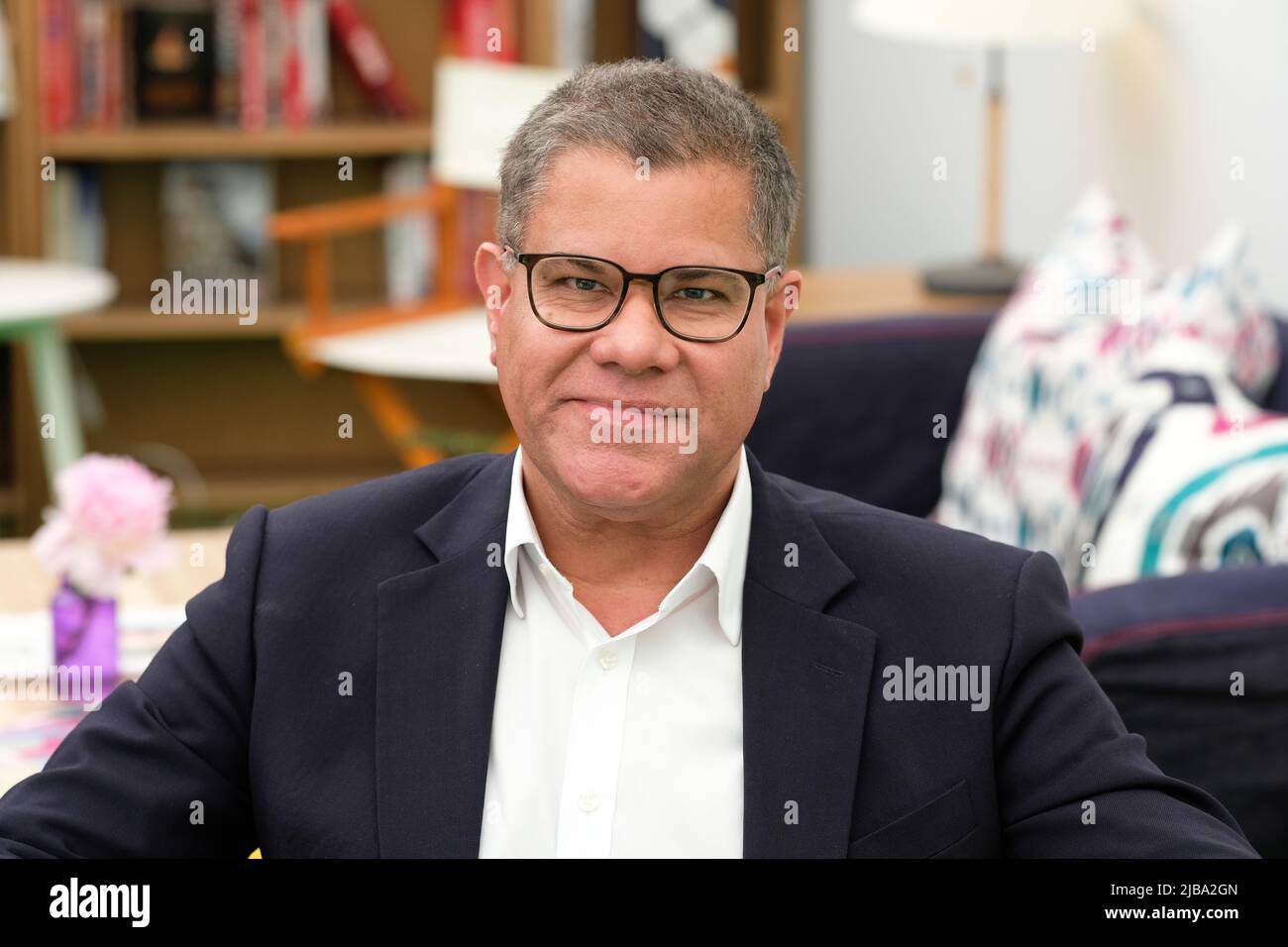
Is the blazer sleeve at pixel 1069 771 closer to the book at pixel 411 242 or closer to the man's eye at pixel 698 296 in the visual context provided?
the man's eye at pixel 698 296

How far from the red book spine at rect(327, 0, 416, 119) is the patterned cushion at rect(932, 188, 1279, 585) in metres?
2.07

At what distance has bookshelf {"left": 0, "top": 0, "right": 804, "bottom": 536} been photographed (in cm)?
422

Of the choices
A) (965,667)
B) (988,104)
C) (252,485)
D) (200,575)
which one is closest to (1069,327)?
(988,104)

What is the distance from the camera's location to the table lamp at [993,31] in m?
3.06

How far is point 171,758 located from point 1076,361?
5.37ft

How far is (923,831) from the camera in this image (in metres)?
1.20

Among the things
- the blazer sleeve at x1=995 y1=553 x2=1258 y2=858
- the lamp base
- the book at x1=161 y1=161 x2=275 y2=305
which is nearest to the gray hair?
the blazer sleeve at x1=995 y1=553 x2=1258 y2=858

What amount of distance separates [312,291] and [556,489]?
9.23ft

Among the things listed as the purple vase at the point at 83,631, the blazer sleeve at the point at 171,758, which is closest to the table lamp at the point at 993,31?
the purple vase at the point at 83,631

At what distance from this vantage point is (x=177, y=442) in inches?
184

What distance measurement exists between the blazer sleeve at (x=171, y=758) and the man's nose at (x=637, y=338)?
1.03ft

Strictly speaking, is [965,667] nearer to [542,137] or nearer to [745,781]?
[745,781]

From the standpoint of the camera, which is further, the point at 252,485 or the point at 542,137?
the point at 252,485
